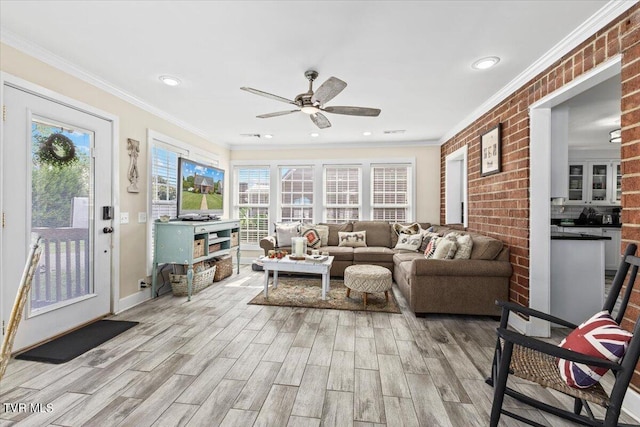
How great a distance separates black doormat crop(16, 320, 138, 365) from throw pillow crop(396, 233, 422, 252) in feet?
13.1

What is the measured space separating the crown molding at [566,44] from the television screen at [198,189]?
4048 millimetres

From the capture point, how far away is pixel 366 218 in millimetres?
5961

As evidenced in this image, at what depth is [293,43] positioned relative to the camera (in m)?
2.28

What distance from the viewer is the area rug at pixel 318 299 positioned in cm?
348

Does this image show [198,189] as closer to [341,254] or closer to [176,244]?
[176,244]

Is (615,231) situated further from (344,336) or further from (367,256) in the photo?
(344,336)

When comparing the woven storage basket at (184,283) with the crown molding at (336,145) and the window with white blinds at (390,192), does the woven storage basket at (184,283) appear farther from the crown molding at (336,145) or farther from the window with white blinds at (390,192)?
the window with white blinds at (390,192)

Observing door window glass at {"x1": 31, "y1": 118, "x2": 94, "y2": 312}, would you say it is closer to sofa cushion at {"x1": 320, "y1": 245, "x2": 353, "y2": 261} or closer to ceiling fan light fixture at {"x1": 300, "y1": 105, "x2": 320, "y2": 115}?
ceiling fan light fixture at {"x1": 300, "y1": 105, "x2": 320, "y2": 115}

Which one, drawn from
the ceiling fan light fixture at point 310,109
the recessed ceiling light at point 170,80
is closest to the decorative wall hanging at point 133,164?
the recessed ceiling light at point 170,80

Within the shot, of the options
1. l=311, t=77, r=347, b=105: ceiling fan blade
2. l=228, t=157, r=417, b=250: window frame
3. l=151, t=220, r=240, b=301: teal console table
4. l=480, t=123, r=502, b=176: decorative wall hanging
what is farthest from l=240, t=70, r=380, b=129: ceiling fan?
l=228, t=157, r=417, b=250: window frame

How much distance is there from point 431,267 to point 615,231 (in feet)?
16.4

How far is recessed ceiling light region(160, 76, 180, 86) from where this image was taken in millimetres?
2939

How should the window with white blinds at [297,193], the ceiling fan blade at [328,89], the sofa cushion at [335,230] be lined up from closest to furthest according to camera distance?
the ceiling fan blade at [328,89], the sofa cushion at [335,230], the window with white blinds at [297,193]

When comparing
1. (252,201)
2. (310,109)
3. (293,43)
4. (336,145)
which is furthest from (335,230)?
(293,43)
